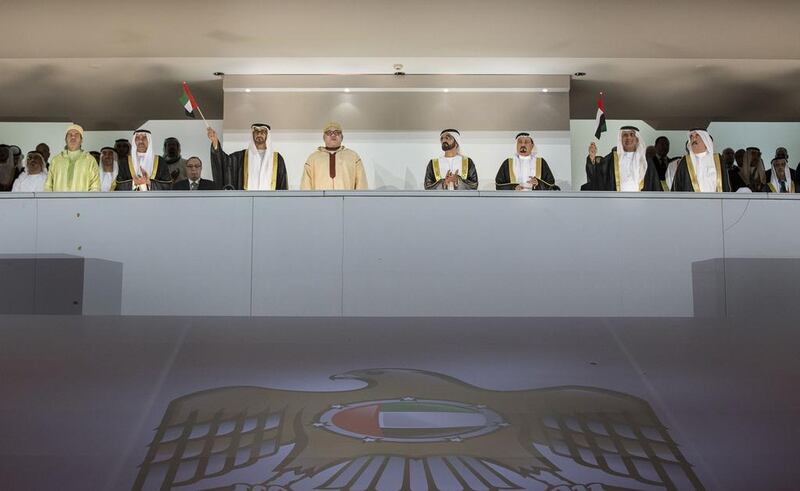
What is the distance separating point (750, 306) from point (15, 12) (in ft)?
27.4

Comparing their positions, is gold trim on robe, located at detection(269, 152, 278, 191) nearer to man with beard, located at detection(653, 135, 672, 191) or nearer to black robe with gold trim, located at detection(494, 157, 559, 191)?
black robe with gold trim, located at detection(494, 157, 559, 191)

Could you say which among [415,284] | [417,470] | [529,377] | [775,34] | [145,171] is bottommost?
[417,470]

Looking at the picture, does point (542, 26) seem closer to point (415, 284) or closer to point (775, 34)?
point (775, 34)

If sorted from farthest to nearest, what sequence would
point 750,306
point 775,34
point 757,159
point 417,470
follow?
point 757,159
point 775,34
point 750,306
point 417,470

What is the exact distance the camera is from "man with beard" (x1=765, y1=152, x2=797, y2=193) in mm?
11344

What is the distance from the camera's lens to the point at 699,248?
4.65 meters

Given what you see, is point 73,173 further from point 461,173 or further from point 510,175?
point 510,175

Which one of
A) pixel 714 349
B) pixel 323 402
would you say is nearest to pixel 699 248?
pixel 714 349

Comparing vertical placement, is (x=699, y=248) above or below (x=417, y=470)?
above

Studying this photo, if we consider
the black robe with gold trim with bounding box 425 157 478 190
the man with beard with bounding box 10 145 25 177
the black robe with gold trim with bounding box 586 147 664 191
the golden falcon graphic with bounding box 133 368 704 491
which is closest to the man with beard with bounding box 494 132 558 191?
the black robe with gold trim with bounding box 425 157 478 190

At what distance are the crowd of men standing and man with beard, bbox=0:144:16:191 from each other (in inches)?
0.5

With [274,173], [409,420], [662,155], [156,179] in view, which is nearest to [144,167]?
[156,179]

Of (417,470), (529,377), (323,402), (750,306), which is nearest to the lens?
(417,470)

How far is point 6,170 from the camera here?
10359 millimetres
